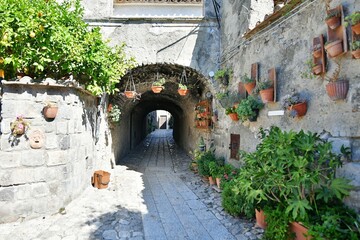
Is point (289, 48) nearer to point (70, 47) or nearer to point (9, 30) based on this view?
point (70, 47)

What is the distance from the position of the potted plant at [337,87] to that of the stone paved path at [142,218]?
2.11m

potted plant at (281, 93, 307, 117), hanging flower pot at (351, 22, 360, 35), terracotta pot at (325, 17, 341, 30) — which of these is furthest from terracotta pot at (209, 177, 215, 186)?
hanging flower pot at (351, 22, 360, 35)

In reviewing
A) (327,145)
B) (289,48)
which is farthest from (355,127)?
(289,48)

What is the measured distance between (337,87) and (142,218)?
3.37 meters

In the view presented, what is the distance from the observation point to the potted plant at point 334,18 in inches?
106

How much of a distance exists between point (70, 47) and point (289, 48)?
357 cm

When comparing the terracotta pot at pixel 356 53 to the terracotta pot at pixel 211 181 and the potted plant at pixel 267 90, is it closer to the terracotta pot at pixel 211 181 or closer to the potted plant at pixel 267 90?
the potted plant at pixel 267 90

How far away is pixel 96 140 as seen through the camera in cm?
597

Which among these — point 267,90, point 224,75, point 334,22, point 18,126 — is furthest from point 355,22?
point 18,126

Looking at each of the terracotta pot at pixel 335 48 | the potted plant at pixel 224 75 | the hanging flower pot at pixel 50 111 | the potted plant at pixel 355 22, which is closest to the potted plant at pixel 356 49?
the potted plant at pixel 355 22

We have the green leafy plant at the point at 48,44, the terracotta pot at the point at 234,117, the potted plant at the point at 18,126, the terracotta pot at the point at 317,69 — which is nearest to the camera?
the terracotta pot at the point at 317,69

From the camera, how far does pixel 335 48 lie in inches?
104

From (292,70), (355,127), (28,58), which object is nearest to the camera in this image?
(355,127)

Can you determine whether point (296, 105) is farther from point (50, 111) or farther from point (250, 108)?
point (50, 111)
